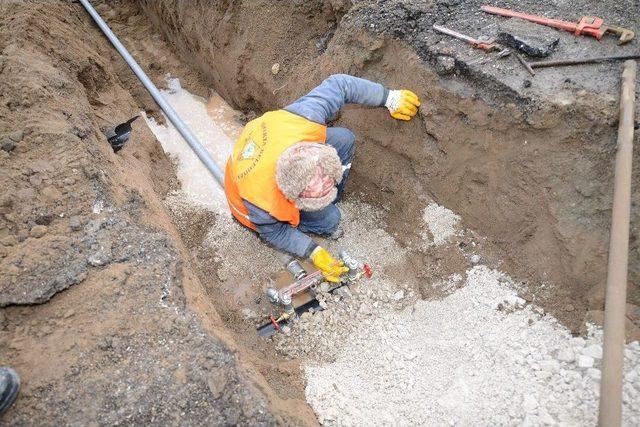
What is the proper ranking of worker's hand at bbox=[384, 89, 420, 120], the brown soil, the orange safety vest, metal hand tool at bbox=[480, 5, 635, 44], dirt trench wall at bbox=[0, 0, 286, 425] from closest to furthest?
dirt trench wall at bbox=[0, 0, 286, 425], the brown soil, metal hand tool at bbox=[480, 5, 635, 44], the orange safety vest, worker's hand at bbox=[384, 89, 420, 120]

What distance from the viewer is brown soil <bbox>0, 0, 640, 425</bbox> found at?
257cm

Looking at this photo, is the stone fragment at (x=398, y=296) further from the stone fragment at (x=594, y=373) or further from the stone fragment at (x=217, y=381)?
the stone fragment at (x=217, y=381)

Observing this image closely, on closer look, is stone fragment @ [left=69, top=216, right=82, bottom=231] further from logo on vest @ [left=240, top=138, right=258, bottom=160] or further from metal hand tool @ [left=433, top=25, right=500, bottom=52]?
metal hand tool @ [left=433, top=25, right=500, bottom=52]

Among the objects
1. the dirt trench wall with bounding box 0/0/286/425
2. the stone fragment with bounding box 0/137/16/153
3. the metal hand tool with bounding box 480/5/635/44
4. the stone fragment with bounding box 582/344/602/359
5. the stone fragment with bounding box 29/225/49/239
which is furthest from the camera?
the stone fragment with bounding box 0/137/16/153

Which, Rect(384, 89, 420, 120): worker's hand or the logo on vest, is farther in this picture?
Rect(384, 89, 420, 120): worker's hand

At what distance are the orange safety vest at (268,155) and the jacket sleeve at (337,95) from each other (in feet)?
0.37

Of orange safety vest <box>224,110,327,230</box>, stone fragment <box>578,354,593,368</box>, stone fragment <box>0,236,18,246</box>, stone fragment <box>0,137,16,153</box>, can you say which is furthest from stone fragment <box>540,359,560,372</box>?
stone fragment <box>0,137,16,153</box>

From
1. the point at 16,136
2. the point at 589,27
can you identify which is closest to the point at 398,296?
the point at 589,27

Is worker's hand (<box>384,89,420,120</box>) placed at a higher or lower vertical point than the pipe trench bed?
higher

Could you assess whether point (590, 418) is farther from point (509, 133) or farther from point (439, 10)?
point (439, 10)

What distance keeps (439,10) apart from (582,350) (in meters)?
2.87

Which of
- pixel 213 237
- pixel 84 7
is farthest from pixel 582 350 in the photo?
pixel 84 7

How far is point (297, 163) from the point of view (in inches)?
123

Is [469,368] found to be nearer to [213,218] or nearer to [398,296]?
[398,296]
